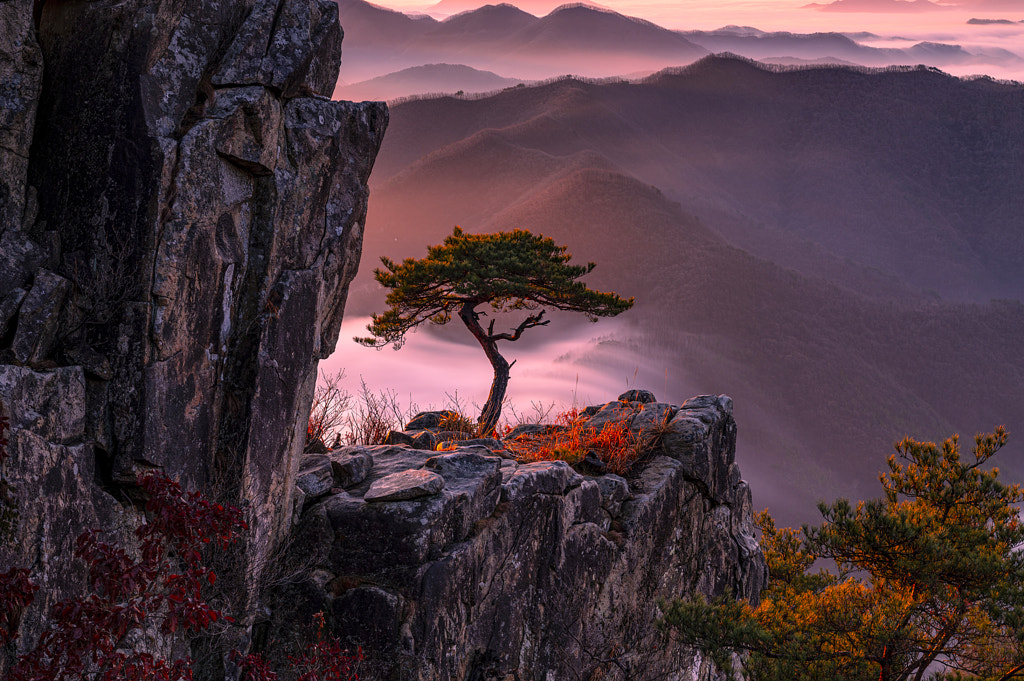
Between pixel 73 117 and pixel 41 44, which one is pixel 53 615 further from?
pixel 41 44

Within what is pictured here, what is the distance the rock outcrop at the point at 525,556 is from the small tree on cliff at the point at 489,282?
3.49 metres

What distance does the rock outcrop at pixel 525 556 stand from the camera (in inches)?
331

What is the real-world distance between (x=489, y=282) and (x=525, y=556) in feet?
24.2

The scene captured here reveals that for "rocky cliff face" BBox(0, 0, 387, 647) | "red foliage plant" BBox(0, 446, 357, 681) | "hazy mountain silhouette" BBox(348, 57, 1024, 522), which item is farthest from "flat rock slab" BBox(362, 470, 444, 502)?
"hazy mountain silhouette" BBox(348, 57, 1024, 522)

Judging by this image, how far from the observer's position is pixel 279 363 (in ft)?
25.8

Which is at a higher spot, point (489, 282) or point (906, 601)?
point (489, 282)

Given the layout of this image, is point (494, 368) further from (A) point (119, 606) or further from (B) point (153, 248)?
(A) point (119, 606)

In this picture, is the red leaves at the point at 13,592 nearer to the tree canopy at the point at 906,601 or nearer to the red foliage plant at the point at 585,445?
the red foliage plant at the point at 585,445

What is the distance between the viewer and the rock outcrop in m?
8.41

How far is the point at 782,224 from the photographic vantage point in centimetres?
Result: 16112

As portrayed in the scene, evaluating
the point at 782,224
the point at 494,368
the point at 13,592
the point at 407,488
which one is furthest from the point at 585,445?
the point at 782,224

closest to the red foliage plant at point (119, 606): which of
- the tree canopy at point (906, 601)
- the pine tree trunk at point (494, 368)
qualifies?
the tree canopy at point (906, 601)

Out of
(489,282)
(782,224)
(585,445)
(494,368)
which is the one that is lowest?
(585,445)

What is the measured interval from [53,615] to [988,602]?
33.1 feet
